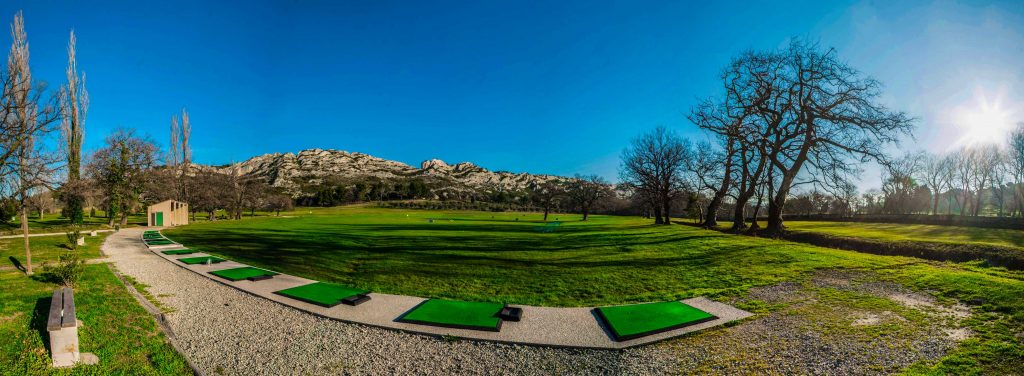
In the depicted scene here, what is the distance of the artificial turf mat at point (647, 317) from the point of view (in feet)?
26.4

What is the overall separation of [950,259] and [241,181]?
8656cm

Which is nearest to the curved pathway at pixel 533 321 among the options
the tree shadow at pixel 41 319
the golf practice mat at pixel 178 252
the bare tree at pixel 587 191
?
the tree shadow at pixel 41 319

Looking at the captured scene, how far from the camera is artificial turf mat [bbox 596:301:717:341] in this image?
8039 mm

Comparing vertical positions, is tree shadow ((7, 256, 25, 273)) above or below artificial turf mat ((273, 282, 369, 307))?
above

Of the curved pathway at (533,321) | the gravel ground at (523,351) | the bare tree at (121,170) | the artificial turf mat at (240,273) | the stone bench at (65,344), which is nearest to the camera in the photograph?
the gravel ground at (523,351)

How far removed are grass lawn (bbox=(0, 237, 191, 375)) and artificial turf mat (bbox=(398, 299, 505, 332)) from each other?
4.36 metres

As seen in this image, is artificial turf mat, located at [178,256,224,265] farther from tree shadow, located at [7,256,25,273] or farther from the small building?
the small building

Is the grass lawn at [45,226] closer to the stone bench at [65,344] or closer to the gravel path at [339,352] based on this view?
the stone bench at [65,344]

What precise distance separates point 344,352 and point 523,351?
11.4 feet

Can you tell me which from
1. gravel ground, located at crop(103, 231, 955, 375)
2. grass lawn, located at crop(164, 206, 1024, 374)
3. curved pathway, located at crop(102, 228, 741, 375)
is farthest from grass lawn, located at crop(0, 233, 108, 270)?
gravel ground, located at crop(103, 231, 955, 375)

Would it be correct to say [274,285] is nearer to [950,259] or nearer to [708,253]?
[708,253]

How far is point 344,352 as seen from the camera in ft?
23.7

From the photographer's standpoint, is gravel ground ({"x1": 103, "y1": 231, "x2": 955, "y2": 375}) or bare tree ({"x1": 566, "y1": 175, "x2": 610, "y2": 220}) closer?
gravel ground ({"x1": 103, "y1": 231, "x2": 955, "y2": 375})

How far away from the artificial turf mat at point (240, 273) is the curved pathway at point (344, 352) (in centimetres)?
385
